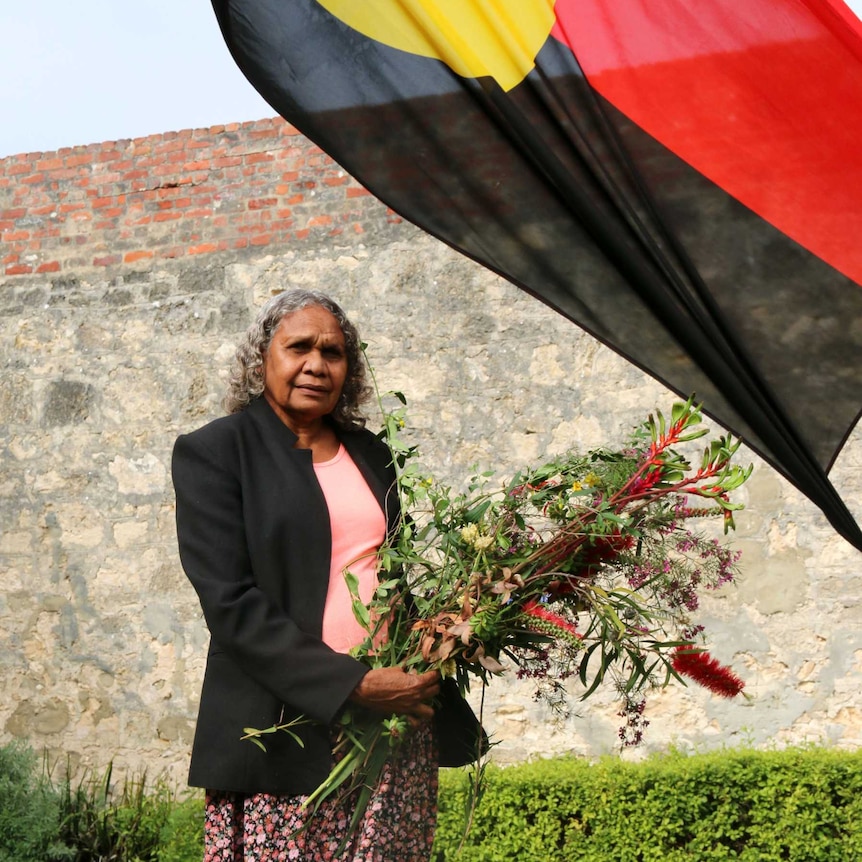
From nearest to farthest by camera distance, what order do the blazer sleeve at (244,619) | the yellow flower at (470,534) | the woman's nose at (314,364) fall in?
the blazer sleeve at (244,619) → the yellow flower at (470,534) → the woman's nose at (314,364)

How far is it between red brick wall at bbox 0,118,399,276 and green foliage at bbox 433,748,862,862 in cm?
317

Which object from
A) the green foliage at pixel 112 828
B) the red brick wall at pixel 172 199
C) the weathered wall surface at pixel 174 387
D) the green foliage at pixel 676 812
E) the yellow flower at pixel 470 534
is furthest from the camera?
the red brick wall at pixel 172 199

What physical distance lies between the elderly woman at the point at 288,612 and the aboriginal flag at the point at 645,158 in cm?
42

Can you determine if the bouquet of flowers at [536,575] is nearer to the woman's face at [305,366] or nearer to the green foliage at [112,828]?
the woman's face at [305,366]

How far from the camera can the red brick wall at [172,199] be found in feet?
21.0

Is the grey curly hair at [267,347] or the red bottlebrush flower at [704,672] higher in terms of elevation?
the grey curly hair at [267,347]

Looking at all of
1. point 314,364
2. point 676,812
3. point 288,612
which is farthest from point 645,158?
point 676,812

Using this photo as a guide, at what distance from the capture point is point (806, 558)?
18.5 ft

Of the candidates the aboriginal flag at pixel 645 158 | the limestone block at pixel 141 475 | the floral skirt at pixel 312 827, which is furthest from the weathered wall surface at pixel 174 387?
the aboriginal flag at pixel 645 158

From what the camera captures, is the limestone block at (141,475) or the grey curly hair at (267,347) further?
the limestone block at (141,475)

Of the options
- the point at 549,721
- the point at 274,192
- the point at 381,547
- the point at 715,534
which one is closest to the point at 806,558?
the point at 715,534

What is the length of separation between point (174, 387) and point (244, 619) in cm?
457

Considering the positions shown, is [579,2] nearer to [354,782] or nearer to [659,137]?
[659,137]

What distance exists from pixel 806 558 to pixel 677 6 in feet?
13.0
